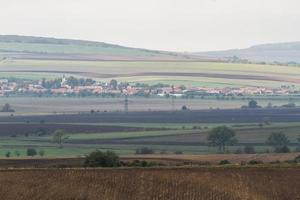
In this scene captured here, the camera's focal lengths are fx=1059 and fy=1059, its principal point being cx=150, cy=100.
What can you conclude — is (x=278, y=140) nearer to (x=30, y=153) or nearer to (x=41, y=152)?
(x=41, y=152)

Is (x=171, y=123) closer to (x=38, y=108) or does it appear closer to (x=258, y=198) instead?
(x=38, y=108)

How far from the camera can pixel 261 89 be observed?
19712 centimetres

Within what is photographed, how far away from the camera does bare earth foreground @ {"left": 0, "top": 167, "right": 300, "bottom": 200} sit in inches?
2066

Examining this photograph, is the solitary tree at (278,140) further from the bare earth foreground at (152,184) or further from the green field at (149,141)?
the bare earth foreground at (152,184)

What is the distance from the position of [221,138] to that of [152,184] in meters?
44.5

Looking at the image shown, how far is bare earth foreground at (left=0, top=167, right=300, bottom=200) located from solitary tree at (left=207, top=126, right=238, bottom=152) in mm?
38748

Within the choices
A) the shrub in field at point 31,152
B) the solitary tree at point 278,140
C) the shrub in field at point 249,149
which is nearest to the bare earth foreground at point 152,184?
the shrub in field at point 31,152

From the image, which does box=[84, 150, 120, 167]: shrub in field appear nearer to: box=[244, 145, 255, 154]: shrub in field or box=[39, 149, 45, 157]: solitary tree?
box=[39, 149, 45, 157]: solitary tree

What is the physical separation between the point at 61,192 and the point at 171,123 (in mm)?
70868

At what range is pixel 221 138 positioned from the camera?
98562 millimetres

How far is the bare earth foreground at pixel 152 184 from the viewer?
52469 millimetres

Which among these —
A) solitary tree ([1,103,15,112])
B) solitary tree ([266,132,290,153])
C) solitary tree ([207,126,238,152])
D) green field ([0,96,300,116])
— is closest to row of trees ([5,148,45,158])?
solitary tree ([207,126,238,152])

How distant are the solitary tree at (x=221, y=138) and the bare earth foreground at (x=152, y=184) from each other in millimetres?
38748

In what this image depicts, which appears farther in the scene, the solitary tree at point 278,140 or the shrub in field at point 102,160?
the solitary tree at point 278,140
